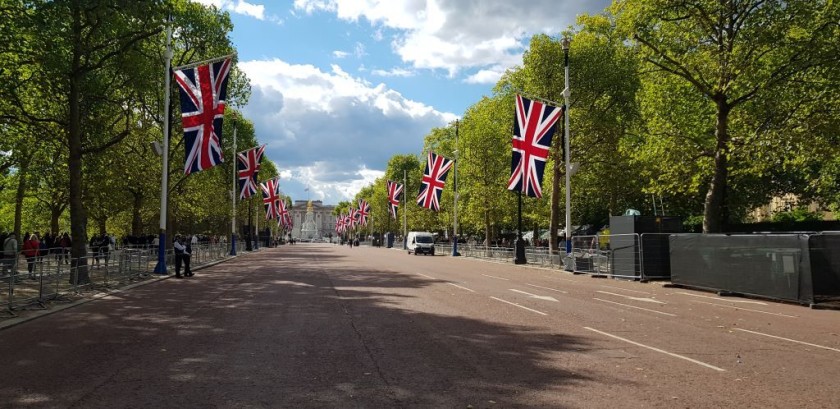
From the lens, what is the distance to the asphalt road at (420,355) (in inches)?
245

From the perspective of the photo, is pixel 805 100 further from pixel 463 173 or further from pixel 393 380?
pixel 463 173

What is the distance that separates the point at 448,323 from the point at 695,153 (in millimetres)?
18105

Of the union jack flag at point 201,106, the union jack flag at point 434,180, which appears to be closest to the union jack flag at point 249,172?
the union jack flag at point 434,180

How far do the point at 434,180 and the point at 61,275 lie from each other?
107 ft

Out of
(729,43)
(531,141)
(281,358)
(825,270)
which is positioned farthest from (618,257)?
(281,358)

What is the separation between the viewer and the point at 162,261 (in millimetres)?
25797

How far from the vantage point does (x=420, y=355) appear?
831 centimetres

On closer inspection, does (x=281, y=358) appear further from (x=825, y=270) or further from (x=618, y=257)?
(x=618, y=257)

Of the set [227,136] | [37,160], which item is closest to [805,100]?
[37,160]

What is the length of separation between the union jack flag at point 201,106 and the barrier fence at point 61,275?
4.50m

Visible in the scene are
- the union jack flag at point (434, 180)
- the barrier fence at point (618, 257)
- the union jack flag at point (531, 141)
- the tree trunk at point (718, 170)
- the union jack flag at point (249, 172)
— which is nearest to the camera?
the tree trunk at point (718, 170)

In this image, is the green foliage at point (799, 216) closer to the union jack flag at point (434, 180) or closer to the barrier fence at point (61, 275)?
the union jack flag at point (434, 180)

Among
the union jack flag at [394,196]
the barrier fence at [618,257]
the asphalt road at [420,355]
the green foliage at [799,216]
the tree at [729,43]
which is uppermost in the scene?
the tree at [729,43]

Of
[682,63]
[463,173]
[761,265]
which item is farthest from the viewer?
[463,173]
